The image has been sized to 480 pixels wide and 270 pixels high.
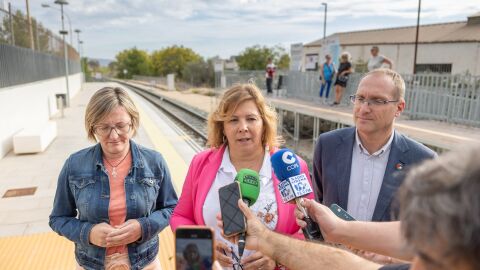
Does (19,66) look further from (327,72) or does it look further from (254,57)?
(254,57)

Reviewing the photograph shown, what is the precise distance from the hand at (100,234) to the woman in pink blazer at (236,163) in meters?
0.37

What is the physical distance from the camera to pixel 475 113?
8469 mm

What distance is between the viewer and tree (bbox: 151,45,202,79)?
82.6 metres

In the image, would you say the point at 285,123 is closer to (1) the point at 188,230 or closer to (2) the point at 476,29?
(1) the point at 188,230

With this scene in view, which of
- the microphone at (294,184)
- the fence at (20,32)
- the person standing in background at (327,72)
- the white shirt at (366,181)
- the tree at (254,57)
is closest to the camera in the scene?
the microphone at (294,184)

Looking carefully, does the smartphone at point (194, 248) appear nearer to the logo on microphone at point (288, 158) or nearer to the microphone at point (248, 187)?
the microphone at point (248, 187)

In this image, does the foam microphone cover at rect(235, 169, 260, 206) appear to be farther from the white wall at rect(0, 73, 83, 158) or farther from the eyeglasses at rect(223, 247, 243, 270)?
the white wall at rect(0, 73, 83, 158)

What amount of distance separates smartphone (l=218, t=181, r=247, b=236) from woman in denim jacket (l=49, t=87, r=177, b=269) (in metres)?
0.85

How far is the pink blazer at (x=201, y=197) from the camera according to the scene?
216cm

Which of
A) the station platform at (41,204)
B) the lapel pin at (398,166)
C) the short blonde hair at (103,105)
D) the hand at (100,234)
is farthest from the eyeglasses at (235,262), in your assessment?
the station platform at (41,204)

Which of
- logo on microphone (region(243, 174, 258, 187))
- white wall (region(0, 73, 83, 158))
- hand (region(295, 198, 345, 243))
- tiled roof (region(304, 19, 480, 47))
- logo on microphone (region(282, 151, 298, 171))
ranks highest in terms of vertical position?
tiled roof (region(304, 19, 480, 47))

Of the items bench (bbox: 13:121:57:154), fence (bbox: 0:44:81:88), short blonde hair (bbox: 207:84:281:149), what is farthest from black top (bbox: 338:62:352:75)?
short blonde hair (bbox: 207:84:281:149)

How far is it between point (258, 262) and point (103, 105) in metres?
1.26

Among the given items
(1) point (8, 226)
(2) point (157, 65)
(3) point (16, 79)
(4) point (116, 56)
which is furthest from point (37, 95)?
(4) point (116, 56)
